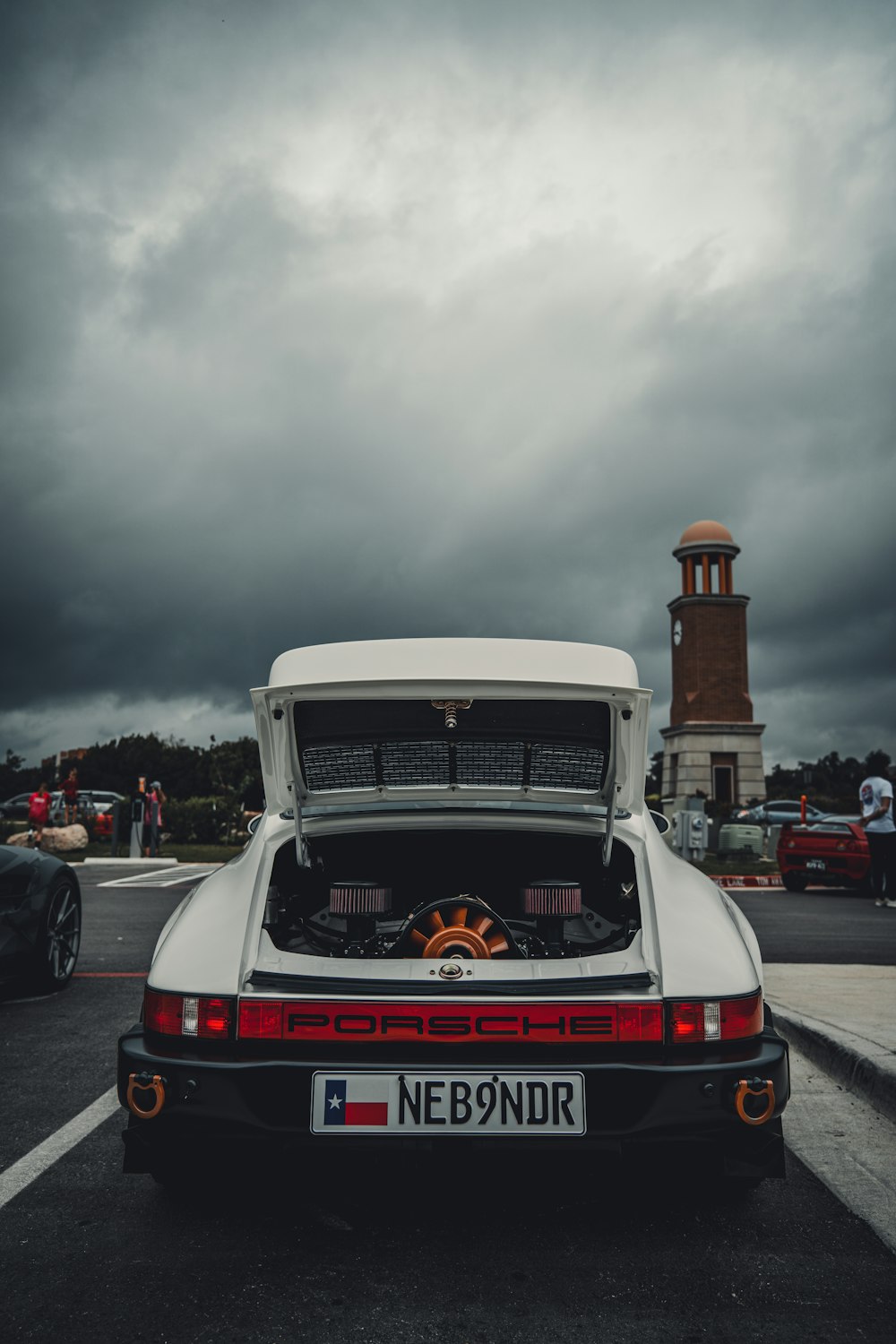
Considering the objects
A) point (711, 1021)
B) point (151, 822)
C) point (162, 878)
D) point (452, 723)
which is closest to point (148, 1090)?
point (452, 723)

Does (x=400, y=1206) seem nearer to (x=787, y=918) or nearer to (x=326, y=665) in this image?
(x=326, y=665)

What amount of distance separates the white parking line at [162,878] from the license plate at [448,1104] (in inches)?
437

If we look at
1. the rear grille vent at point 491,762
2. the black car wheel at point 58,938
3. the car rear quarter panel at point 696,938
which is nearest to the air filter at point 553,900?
the car rear quarter panel at point 696,938

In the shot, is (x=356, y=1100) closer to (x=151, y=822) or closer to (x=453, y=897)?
(x=453, y=897)

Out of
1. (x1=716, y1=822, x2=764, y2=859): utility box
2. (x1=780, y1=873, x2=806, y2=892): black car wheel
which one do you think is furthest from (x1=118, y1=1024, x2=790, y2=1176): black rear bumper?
(x1=716, y1=822, x2=764, y2=859): utility box

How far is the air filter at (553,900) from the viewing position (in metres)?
3.41

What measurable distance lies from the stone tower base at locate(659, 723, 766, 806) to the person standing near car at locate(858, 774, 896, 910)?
3557cm

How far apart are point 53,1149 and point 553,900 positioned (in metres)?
1.93

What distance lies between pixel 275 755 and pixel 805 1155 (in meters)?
2.30

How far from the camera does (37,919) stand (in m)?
5.88

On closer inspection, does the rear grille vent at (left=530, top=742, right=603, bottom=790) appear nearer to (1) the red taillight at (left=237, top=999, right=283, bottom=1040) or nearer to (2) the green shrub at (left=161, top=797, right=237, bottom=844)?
(1) the red taillight at (left=237, top=999, right=283, bottom=1040)

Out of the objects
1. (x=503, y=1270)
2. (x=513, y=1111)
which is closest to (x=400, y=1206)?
(x=503, y=1270)

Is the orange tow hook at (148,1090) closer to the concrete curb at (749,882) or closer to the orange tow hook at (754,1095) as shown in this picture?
the orange tow hook at (754,1095)

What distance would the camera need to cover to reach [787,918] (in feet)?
37.7
